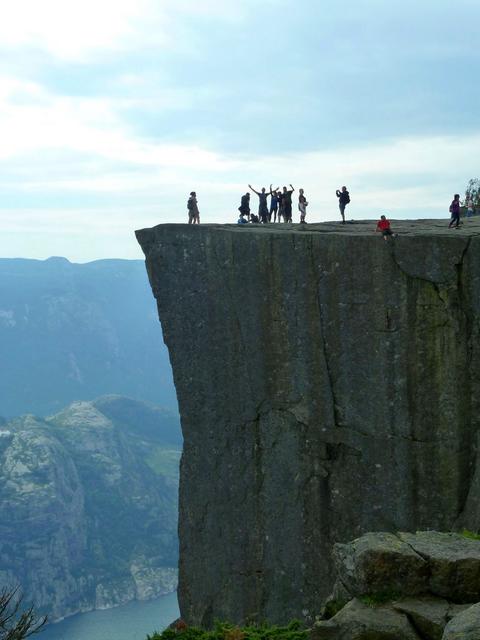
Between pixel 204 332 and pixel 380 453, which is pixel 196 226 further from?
pixel 380 453

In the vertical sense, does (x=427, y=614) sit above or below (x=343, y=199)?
below

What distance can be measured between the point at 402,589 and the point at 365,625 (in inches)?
38.7

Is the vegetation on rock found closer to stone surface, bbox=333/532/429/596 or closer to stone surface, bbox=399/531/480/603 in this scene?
stone surface, bbox=333/532/429/596

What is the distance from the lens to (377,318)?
72.3ft

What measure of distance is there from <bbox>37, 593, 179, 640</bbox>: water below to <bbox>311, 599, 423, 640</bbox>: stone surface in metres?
158

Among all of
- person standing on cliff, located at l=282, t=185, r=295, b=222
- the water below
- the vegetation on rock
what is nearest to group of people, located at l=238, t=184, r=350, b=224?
person standing on cliff, located at l=282, t=185, r=295, b=222

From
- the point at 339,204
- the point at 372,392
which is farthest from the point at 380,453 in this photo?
the point at 339,204

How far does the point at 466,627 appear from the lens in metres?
9.84

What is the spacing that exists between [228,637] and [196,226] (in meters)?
11.9

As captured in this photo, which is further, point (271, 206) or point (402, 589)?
point (271, 206)

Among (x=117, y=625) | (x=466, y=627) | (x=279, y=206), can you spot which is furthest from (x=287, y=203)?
(x=117, y=625)

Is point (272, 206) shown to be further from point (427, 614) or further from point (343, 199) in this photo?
point (427, 614)

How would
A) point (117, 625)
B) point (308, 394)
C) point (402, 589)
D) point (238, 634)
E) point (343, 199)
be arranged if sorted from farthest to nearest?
1. point (117, 625)
2. point (343, 199)
3. point (308, 394)
4. point (238, 634)
5. point (402, 589)

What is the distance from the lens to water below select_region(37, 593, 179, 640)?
566 feet
